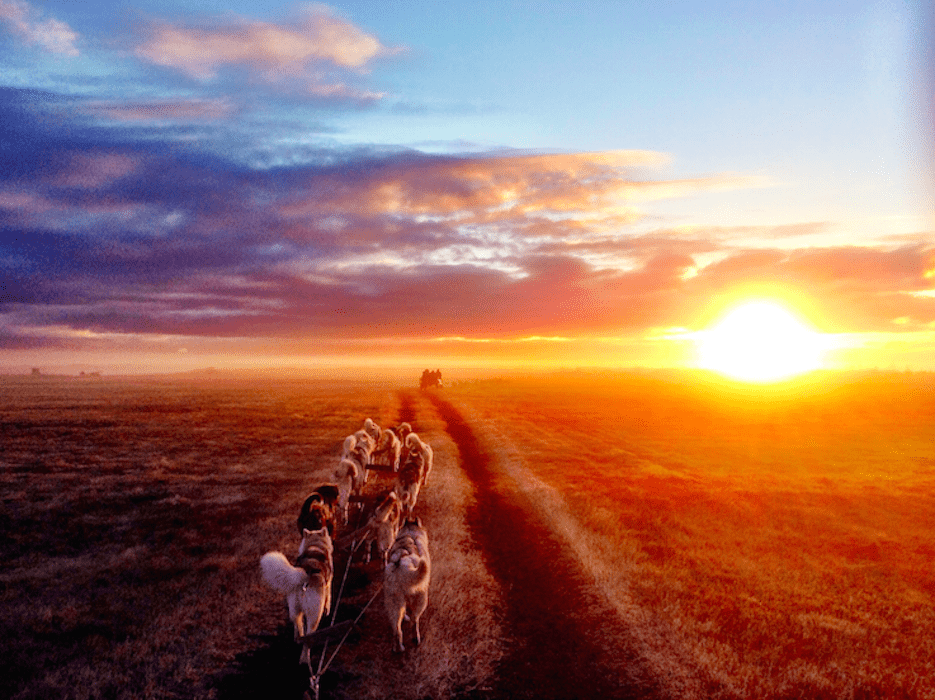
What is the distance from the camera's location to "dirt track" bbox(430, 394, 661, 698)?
8500 millimetres

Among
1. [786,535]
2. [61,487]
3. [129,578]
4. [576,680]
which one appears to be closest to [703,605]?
[576,680]

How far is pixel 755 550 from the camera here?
15273mm

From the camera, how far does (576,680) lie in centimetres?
861

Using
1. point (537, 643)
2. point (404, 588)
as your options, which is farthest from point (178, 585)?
point (537, 643)

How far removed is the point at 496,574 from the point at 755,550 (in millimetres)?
7879

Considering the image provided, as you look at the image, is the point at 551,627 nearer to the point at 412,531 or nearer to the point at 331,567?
the point at 412,531

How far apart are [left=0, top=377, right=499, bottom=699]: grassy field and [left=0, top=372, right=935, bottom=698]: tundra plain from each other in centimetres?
6

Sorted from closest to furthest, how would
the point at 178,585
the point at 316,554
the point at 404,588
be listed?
1. the point at 404,588
2. the point at 316,554
3. the point at 178,585

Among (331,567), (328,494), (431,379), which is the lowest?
(431,379)

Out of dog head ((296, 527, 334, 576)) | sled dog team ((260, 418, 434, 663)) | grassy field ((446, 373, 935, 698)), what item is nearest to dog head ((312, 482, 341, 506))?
sled dog team ((260, 418, 434, 663))

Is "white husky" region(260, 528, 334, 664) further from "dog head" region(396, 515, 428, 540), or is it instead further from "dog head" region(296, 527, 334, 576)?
"dog head" region(396, 515, 428, 540)

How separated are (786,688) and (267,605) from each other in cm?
925

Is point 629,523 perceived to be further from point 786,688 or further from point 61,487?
point 61,487

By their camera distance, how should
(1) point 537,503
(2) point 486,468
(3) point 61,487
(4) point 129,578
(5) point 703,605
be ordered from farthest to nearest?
(2) point 486,468 → (3) point 61,487 → (1) point 537,503 → (4) point 129,578 → (5) point 703,605
